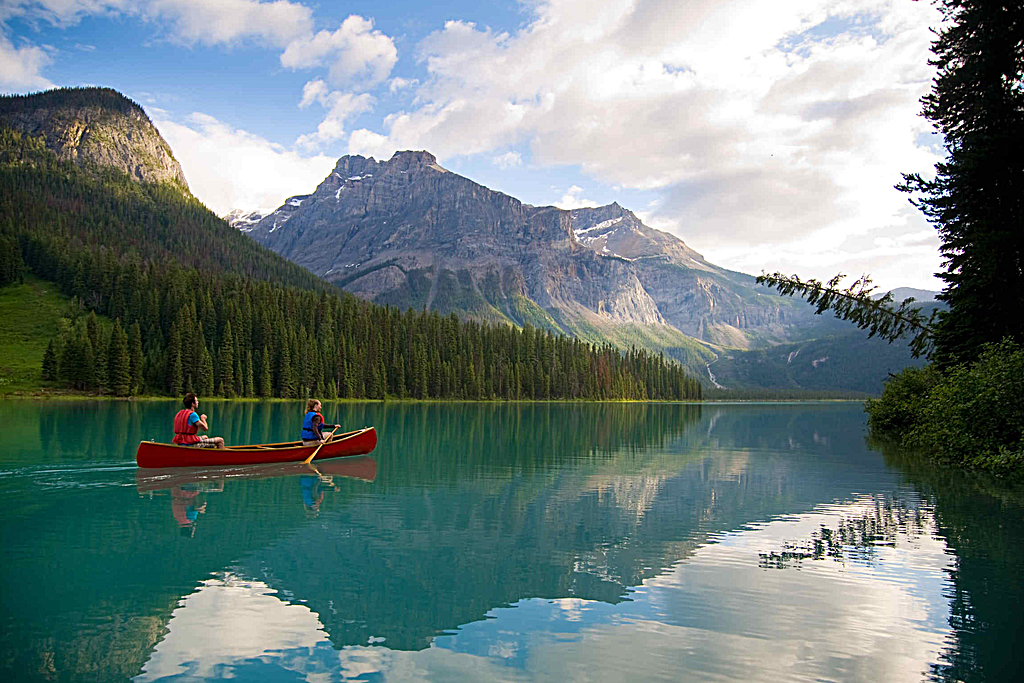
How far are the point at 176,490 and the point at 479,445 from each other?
2636 cm

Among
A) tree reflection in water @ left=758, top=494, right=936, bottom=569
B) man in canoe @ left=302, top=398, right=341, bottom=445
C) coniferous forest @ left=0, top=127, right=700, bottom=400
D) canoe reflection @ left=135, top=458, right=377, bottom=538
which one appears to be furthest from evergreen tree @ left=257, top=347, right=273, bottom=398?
tree reflection in water @ left=758, top=494, right=936, bottom=569

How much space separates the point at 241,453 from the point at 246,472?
1.12 meters

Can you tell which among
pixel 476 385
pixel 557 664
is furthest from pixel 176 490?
pixel 476 385

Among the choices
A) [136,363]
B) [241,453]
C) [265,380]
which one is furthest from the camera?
Answer: [265,380]

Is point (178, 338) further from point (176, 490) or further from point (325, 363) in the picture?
point (176, 490)

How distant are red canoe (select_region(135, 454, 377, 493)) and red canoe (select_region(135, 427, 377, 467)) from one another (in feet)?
0.98

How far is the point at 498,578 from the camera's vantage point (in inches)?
677

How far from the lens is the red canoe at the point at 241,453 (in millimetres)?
32312

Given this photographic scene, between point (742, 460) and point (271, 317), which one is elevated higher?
point (271, 317)

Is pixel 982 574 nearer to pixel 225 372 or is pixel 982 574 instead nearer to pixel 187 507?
pixel 187 507

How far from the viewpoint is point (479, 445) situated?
5291 cm

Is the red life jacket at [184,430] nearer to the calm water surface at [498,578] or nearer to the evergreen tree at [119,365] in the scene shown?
the calm water surface at [498,578]

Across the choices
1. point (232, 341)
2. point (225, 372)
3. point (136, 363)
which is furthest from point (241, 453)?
point (232, 341)

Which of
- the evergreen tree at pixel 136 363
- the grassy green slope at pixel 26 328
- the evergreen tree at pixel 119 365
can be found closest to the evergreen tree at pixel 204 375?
the evergreen tree at pixel 136 363
